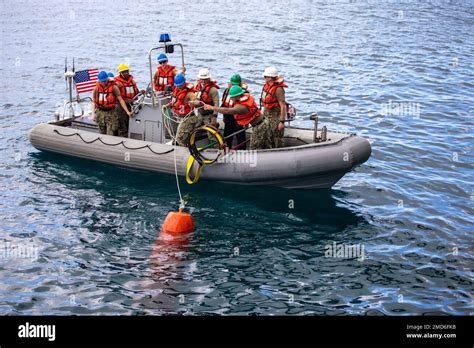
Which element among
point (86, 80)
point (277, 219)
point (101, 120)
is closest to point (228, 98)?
point (277, 219)

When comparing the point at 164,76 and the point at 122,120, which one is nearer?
the point at 164,76

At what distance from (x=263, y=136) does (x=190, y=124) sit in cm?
189

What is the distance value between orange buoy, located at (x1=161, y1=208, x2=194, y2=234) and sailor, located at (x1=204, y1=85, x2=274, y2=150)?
276 cm

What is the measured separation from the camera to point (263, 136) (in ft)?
47.2

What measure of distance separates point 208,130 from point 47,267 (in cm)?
487

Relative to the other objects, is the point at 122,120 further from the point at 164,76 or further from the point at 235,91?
the point at 235,91

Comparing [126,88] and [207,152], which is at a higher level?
[126,88]

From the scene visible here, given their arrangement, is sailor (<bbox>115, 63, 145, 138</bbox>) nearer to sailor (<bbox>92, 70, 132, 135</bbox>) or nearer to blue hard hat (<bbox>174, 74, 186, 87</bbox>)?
sailor (<bbox>92, 70, 132, 135</bbox>)

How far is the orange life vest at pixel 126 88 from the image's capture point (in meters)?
16.0

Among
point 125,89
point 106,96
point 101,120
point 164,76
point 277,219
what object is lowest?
point 277,219

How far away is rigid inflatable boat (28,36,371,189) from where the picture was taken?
1395 centimetres

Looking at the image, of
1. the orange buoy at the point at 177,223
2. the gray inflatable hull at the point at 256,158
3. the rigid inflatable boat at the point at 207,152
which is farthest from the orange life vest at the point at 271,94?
the orange buoy at the point at 177,223

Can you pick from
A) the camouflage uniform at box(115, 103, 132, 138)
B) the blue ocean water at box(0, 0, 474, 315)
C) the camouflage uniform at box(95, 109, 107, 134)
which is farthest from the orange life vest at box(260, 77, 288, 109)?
the camouflage uniform at box(95, 109, 107, 134)

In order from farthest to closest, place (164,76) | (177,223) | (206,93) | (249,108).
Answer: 1. (164,76)
2. (206,93)
3. (249,108)
4. (177,223)
